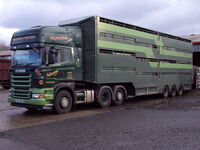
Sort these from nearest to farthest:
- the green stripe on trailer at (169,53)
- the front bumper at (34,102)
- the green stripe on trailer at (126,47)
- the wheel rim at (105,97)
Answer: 1. the front bumper at (34,102)
2. the green stripe on trailer at (126,47)
3. the wheel rim at (105,97)
4. the green stripe on trailer at (169,53)

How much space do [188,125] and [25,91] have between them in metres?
6.21

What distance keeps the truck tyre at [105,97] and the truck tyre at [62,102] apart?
189 cm

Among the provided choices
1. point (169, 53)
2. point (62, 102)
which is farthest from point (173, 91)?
point (62, 102)

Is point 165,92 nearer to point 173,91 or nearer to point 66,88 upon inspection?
point 173,91

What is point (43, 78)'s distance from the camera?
10070 millimetres

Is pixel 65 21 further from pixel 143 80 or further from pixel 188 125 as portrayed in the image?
pixel 188 125

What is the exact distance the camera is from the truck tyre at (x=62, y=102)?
1052 cm

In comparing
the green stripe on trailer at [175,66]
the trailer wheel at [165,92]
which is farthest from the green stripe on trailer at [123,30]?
the trailer wheel at [165,92]

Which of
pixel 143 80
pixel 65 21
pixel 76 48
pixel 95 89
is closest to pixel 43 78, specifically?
pixel 76 48

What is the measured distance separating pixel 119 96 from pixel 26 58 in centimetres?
552

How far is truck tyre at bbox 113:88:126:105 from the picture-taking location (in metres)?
13.5

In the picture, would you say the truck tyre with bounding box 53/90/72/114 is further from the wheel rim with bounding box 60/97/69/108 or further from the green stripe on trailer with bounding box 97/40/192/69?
the green stripe on trailer with bounding box 97/40/192/69

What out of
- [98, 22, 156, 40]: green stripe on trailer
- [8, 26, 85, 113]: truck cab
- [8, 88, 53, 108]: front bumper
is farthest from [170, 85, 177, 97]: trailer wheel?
[8, 88, 53, 108]: front bumper

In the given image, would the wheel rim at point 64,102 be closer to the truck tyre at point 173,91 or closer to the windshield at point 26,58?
the windshield at point 26,58
